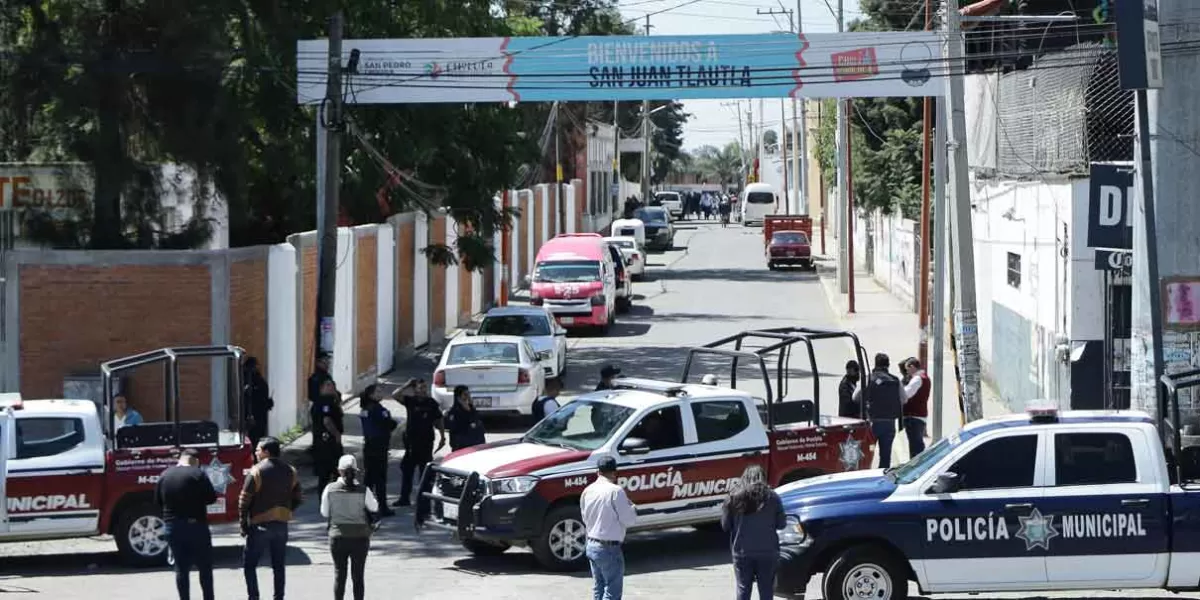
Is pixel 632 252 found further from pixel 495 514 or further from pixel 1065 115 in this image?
pixel 495 514

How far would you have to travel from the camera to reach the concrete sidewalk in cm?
2584

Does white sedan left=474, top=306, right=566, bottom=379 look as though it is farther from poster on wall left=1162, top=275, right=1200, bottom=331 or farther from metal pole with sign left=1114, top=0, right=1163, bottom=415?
poster on wall left=1162, top=275, right=1200, bottom=331

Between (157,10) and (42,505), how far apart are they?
10.0 m

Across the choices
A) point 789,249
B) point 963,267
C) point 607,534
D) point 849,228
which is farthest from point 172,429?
point 789,249

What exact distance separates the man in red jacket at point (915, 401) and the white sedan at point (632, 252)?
106 ft

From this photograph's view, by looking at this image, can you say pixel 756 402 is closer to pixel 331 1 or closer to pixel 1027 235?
pixel 1027 235

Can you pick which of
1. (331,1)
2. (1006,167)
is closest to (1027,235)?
(1006,167)

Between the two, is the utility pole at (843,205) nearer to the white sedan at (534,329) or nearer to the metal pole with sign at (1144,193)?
the white sedan at (534,329)

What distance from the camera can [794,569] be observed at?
12.5m

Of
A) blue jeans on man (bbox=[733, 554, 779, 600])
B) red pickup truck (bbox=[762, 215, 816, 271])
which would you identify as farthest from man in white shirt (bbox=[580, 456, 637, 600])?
red pickup truck (bbox=[762, 215, 816, 271])

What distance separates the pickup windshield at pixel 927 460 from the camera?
12711 mm

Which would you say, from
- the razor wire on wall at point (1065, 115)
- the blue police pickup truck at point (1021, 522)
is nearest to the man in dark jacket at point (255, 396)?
the blue police pickup truck at point (1021, 522)

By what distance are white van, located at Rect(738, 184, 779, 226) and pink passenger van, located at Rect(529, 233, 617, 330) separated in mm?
51446

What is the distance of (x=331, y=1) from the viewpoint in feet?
86.1
